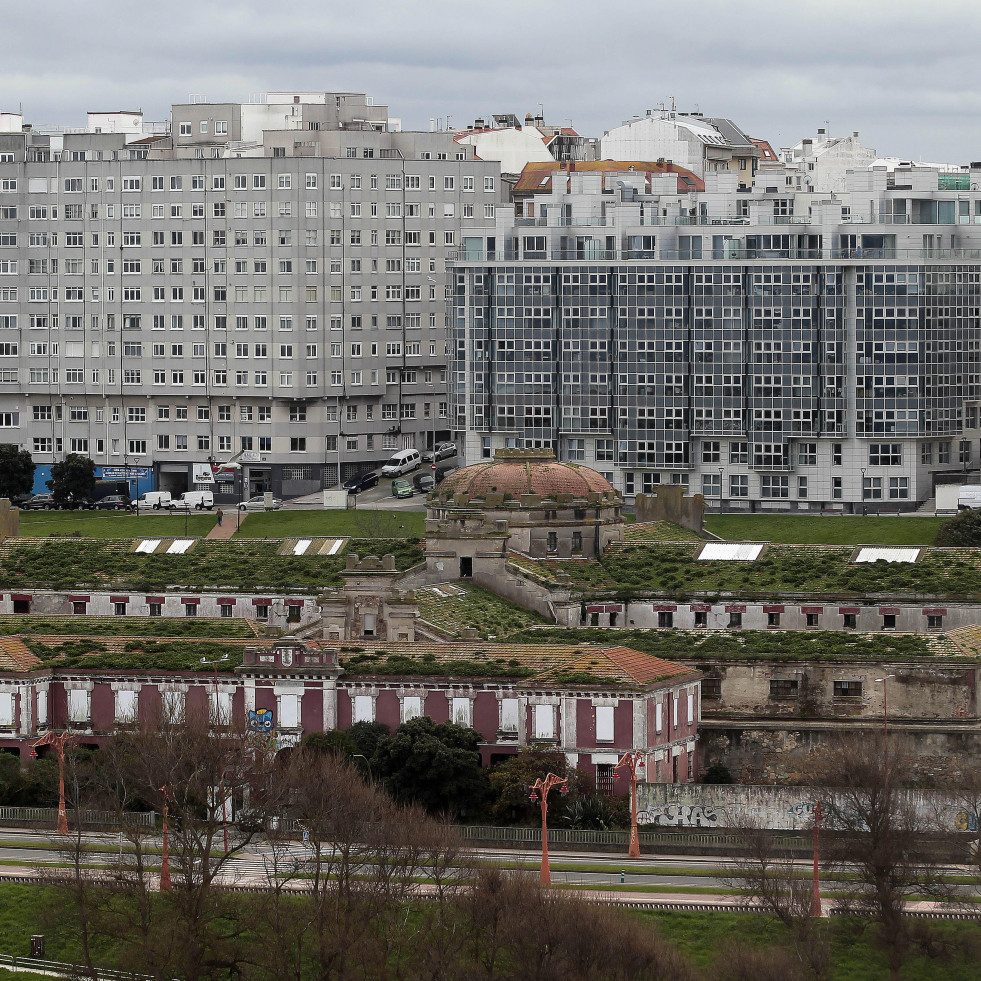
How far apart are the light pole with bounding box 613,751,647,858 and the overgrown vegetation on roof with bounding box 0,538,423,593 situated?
120ft

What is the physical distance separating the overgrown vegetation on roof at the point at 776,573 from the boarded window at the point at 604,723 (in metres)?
31.6

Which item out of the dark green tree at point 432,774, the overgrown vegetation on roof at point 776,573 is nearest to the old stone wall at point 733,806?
the dark green tree at point 432,774

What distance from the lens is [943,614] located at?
153 meters

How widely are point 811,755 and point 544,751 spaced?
13.8 metres

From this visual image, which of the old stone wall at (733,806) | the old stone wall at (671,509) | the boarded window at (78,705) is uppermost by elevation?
the old stone wall at (671,509)

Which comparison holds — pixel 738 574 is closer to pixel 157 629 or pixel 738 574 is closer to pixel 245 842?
pixel 157 629

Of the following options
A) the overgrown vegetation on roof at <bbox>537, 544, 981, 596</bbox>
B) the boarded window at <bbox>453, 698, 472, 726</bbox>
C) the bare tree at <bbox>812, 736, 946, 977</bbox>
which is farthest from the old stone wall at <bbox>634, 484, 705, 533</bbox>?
the bare tree at <bbox>812, 736, 946, 977</bbox>

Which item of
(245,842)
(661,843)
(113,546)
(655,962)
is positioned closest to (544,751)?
(661,843)

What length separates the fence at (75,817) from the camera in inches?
4587

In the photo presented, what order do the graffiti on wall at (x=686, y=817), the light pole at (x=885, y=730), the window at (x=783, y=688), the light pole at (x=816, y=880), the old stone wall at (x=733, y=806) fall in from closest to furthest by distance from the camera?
the light pole at (x=816, y=880) → the light pole at (x=885, y=730) → the old stone wall at (x=733, y=806) → the graffiti on wall at (x=686, y=817) → the window at (x=783, y=688)

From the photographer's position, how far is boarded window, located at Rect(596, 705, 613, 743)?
413 feet

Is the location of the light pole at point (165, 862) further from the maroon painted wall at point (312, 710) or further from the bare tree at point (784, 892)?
the bare tree at point (784, 892)

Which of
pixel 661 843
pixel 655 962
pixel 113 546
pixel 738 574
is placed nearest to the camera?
pixel 655 962

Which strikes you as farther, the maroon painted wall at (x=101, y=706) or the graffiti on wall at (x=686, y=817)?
the maroon painted wall at (x=101, y=706)
